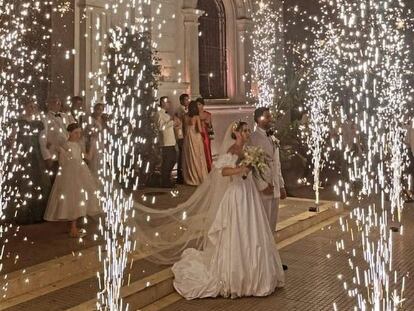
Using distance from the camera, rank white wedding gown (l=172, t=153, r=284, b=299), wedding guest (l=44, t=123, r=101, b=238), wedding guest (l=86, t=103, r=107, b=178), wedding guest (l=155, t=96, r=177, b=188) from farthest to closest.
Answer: wedding guest (l=155, t=96, r=177, b=188), wedding guest (l=86, t=103, r=107, b=178), wedding guest (l=44, t=123, r=101, b=238), white wedding gown (l=172, t=153, r=284, b=299)

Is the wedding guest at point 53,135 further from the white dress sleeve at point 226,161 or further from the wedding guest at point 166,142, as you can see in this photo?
the white dress sleeve at point 226,161

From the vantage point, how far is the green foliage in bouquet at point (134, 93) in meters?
10.6

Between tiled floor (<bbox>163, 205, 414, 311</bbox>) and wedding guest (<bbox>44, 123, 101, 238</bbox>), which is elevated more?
wedding guest (<bbox>44, 123, 101, 238</bbox>)

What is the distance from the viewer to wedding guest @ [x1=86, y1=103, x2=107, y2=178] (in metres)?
9.00

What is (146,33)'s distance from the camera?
11.2m

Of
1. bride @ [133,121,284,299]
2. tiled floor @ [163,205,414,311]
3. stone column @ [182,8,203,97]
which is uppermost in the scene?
stone column @ [182,8,203,97]

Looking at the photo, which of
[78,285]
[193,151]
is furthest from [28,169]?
[193,151]

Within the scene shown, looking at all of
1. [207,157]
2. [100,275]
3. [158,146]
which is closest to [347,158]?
[207,157]

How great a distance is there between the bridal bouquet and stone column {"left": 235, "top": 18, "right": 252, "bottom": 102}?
9715mm

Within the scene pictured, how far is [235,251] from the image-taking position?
6.01 meters

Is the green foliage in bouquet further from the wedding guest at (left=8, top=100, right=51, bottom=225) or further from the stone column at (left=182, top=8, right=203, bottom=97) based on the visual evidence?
the stone column at (left=182, top=8, right=203, bottom=97)

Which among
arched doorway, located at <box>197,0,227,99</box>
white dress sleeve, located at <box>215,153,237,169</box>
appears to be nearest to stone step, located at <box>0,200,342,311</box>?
white dress sleeve, located at <box>215,153,237,169</box>

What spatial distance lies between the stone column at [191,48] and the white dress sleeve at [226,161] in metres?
7.66

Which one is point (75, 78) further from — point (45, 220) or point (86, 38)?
point (45, 220)
